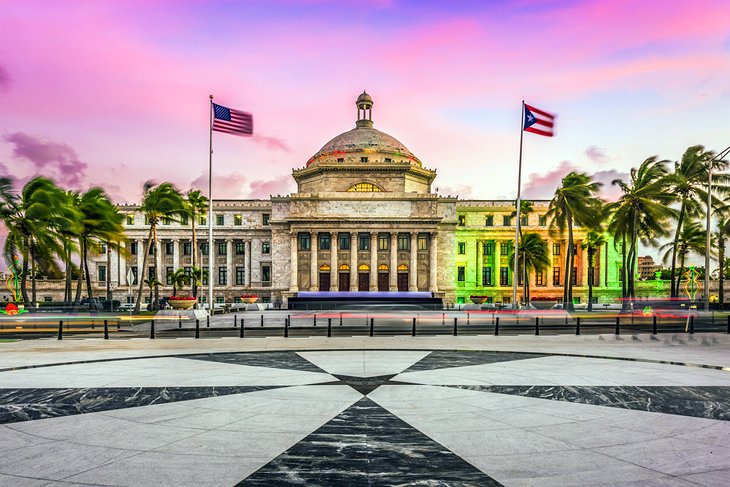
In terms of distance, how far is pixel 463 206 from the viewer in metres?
88.2

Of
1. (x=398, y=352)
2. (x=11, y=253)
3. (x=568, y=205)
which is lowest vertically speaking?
(x=398, y=352)

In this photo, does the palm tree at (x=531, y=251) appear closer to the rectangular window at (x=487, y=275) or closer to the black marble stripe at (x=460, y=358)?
the rectangular window at (x=487, y=275)

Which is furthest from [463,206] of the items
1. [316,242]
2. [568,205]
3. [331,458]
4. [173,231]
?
[331,458]

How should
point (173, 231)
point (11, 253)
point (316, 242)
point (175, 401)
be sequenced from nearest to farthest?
point (175, 401) → point (11, 253) → point (316, 242) → point (173, 231)

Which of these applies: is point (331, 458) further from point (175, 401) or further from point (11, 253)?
point (11, 253)

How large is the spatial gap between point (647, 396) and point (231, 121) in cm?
3146

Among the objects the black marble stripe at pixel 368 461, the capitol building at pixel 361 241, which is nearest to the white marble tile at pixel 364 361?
the black marble stripe at pixel 368 461

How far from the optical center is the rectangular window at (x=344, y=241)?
78000 millimetres

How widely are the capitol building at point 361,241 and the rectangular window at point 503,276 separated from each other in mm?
166

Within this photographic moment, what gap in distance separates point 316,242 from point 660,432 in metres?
69.9

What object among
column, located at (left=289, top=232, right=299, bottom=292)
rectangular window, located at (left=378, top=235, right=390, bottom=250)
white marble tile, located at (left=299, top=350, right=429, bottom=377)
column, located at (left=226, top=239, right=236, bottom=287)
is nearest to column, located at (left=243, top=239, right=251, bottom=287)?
column, located at (left=226, top=239, right=236, bottom=287)

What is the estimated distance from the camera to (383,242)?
7831 cm

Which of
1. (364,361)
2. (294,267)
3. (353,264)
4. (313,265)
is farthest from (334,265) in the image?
(364,361)

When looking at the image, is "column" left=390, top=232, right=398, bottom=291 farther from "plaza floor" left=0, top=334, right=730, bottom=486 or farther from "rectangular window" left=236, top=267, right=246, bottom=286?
"plaza floor" left=0, top=334, right=730, bottom=486
